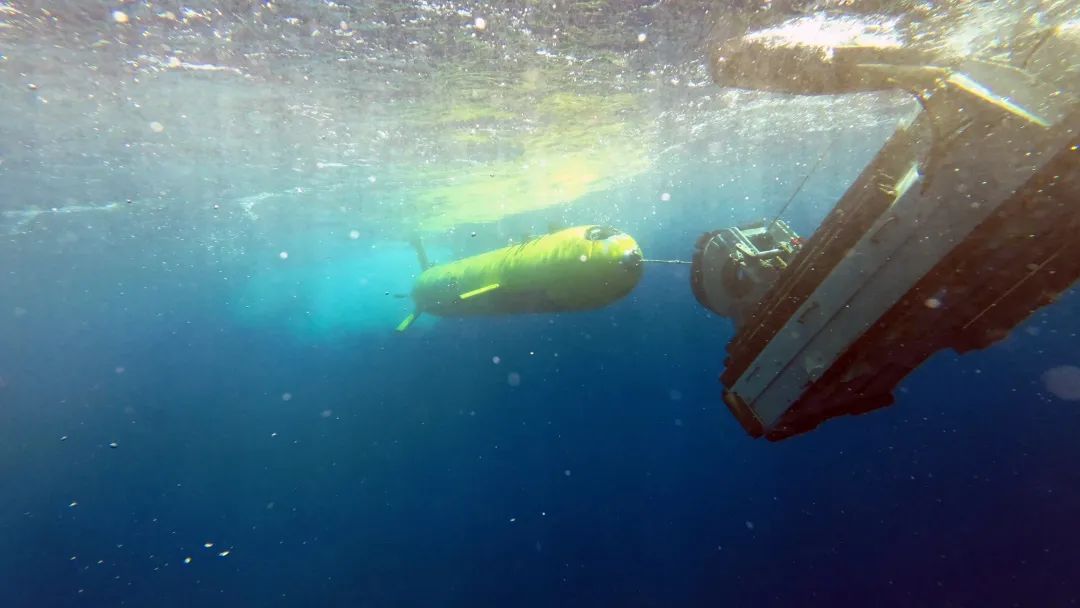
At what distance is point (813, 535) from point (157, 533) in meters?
26.9

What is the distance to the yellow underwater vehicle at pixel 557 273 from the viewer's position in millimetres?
8453

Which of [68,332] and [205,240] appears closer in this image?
[205,240]

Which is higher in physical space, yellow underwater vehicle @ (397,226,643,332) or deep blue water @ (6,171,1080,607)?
yellow underwater vehicle @ (397,226,643,332)

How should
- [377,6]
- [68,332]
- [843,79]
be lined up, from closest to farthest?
[843,79]
[377,6]
[68,332]

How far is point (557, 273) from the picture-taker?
29.9 feet

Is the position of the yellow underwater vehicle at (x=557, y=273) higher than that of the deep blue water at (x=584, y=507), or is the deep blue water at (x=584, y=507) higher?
the yellow underwater vehicle at (x=557, y=273)

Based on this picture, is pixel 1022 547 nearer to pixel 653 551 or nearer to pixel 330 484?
pixel 653 551

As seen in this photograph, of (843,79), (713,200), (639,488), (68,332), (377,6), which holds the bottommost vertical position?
(68,332)

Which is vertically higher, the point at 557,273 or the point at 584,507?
the point at 557,273

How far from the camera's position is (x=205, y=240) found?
2766 cm

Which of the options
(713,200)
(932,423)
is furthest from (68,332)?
(932,423)

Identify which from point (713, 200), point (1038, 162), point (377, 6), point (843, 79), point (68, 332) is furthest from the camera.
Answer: point (68, 332)

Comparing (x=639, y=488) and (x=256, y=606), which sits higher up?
(x=639, y=488)

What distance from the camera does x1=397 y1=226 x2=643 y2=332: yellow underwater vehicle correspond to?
27.7 ft
